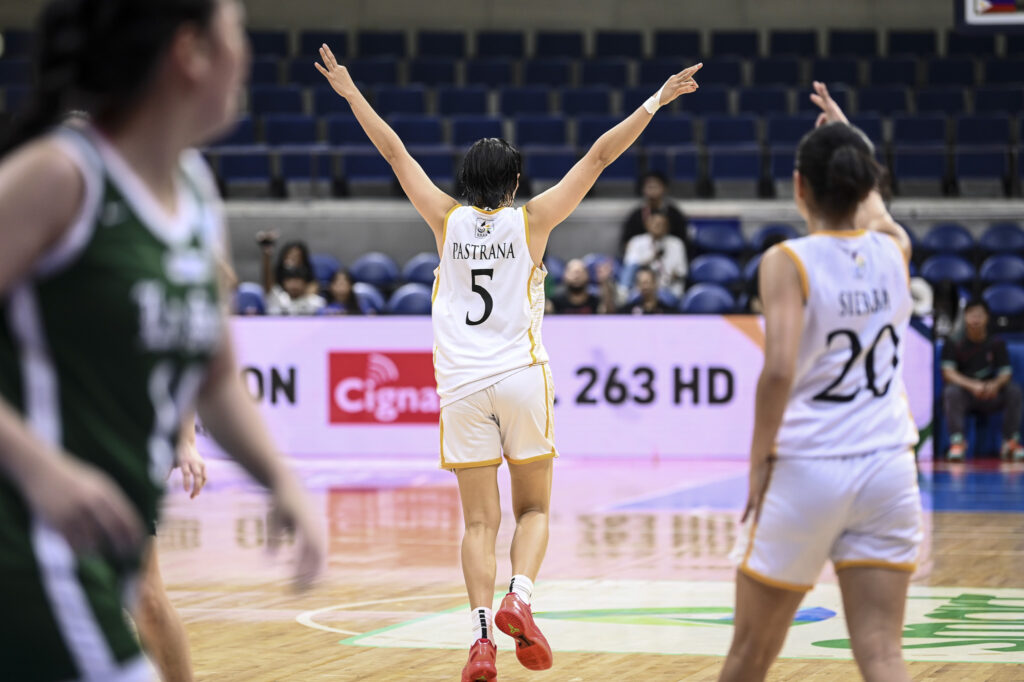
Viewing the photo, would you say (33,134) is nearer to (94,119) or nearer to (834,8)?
(94,119)

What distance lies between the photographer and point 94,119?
2221 mm

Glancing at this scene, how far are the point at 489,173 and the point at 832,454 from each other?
8.06ft

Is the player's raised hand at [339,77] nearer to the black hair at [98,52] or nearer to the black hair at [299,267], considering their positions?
the black hair at [98,52]

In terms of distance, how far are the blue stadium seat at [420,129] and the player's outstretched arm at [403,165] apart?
13.0m

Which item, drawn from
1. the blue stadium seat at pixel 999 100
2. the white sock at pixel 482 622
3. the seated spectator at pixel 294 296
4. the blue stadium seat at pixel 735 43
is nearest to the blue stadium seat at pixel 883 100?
the blue stadium seat at pixel 999 100

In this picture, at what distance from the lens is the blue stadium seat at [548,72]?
20.8 metres

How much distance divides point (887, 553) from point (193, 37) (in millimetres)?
2171

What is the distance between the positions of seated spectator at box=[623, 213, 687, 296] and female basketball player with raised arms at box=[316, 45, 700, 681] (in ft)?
31.4

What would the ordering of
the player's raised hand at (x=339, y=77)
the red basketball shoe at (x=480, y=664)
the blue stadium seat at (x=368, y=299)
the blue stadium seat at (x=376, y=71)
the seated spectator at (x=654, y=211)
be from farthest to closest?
the blue stadium seat at (x=376, y=71) < the seated spectator at (x=654, y=211) < the blue stadium seat at (x=368, y=299) < the player's raised hand at (x=339, y=77) < the red basketball shoe at (x=480, y=664)

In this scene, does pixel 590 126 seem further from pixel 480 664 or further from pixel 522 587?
pixel 480 664

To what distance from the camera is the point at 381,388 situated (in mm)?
13680

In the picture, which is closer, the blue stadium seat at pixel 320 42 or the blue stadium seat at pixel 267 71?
the blue stadium seat at pixel 267 71

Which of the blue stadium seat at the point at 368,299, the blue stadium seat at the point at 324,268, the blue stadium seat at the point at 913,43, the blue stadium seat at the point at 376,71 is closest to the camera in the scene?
the blue stadium seat at the point at 368,299

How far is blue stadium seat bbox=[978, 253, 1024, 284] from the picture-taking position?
16.1 m
